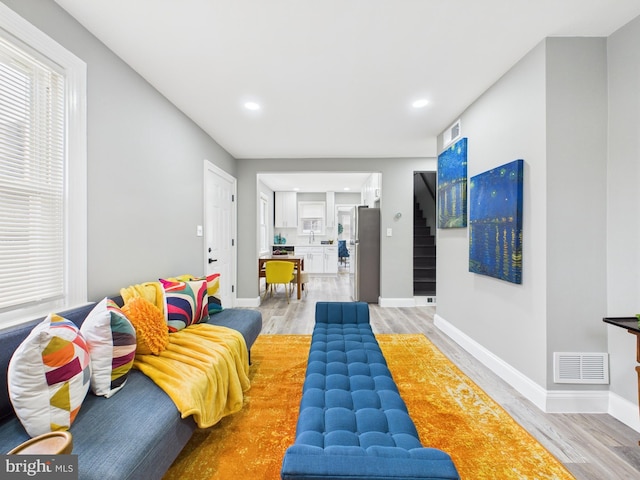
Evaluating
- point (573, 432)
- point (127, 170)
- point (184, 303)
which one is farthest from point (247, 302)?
point (573, 432)

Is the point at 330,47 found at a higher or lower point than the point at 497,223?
higher

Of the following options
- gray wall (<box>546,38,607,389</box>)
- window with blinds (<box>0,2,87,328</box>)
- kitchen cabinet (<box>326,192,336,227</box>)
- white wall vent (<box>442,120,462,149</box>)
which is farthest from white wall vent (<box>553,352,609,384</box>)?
A: kitchen cabinet (<box>326,192,336,227</box>)

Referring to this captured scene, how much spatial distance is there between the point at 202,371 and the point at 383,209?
384 cm

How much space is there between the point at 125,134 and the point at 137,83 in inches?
19.5

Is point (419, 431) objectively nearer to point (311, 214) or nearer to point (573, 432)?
point (573, 432)

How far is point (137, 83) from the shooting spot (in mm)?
2260

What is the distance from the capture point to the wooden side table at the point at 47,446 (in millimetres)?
791

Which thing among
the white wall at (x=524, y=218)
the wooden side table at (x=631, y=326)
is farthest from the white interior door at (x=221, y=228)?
the wooden side table at (x=631, y=326)

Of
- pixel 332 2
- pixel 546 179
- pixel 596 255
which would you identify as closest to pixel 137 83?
pixel 332 2

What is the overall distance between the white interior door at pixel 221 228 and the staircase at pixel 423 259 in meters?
3.18

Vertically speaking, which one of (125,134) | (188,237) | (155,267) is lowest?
(155,267)

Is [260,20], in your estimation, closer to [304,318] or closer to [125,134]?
[125,134]

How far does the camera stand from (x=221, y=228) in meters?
4.12

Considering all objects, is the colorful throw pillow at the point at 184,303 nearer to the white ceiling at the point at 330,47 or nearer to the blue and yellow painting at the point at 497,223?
the white ceiling at the point at 330,47
